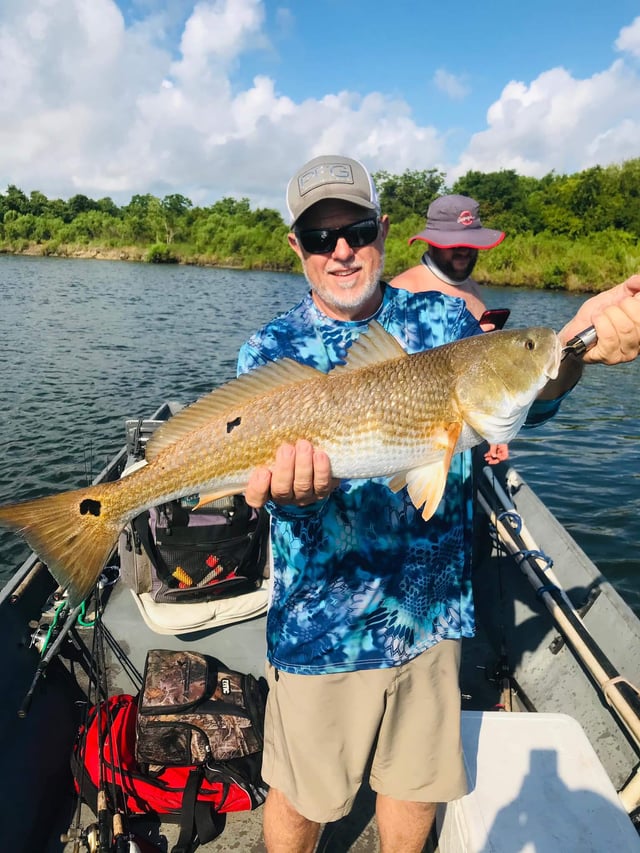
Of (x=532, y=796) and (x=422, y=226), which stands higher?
(x=422, y=226)

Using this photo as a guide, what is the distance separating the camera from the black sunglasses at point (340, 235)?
255 centimetres

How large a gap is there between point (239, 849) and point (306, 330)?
120 inches

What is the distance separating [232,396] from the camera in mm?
2479

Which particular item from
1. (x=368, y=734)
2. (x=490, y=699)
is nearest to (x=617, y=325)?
(x=368, y=734)

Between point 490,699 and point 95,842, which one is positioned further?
point 490,699

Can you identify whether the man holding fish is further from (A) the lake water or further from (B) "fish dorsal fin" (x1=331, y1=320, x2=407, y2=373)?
(A) the lake water

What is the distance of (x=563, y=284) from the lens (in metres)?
47.1

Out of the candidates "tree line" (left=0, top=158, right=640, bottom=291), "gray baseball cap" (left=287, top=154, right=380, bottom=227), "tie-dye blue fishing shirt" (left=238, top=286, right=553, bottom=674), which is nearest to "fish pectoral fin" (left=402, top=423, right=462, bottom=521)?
"tie-dye blue fishing shirt" (left=238, top=286, right=553, bottom=674)

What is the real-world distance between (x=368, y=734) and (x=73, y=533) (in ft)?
5.12

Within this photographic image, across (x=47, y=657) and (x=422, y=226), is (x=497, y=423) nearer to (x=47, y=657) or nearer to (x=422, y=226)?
(x=47, y=657)

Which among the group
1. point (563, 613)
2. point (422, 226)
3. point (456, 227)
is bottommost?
point (563, 613)

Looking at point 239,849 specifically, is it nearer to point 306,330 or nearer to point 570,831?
point 570,831

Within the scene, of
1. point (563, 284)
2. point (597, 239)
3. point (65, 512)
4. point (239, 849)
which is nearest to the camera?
point (65, 512)

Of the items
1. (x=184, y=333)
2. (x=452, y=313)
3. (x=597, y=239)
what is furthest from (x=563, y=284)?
(x=452, y=313)
